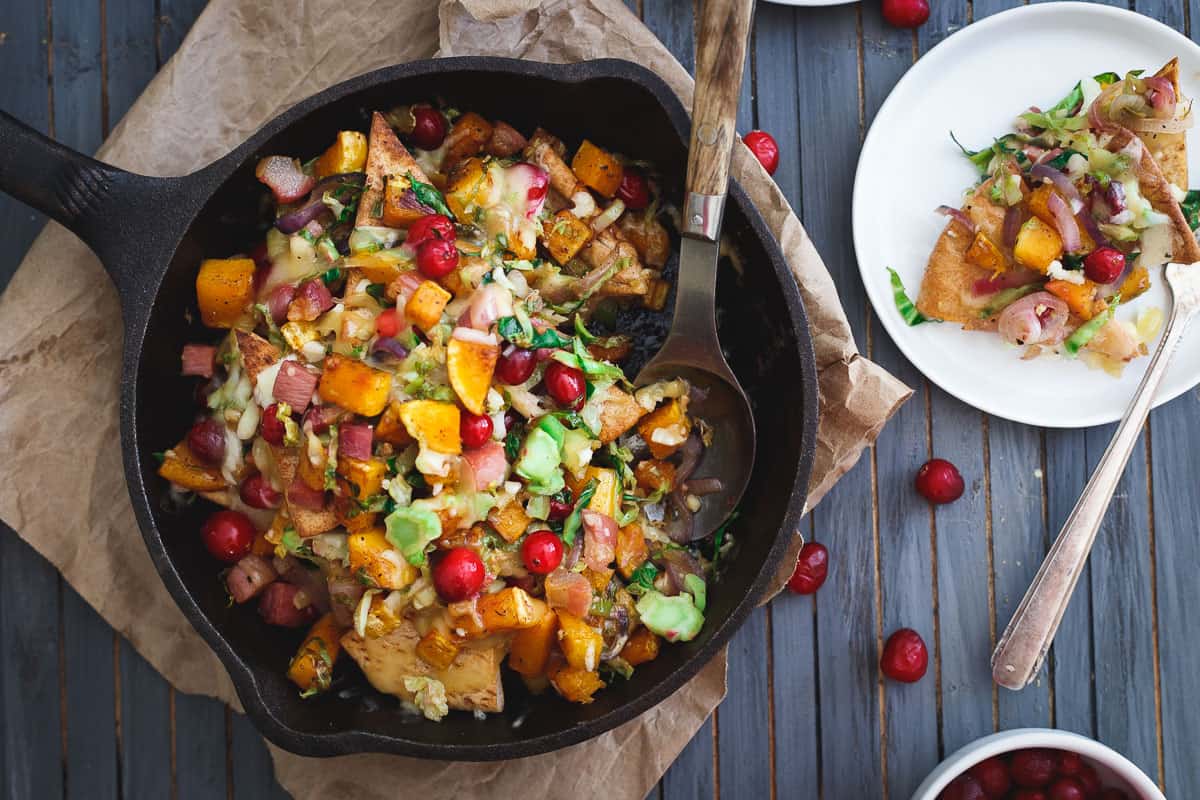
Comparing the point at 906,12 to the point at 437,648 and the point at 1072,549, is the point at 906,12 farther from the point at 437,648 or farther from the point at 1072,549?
the point at 437,648

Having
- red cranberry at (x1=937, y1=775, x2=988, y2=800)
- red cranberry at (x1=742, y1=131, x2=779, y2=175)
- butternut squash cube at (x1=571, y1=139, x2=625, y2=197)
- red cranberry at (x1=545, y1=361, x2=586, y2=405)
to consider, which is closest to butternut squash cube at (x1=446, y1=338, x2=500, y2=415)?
red cranberry at (x1=545, y1=361, x2=586, y2=405)

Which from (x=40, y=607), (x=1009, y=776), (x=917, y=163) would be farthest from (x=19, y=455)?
(x=1009, y=776)

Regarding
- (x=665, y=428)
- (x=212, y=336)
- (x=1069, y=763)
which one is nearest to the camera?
(x=665, y=428)

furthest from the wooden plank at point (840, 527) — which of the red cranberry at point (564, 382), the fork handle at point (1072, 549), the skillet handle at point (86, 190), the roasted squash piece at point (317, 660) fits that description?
the skillet handle at point (86, 190)

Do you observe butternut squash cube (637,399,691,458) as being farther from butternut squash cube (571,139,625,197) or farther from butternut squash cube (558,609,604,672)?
butternut squash cube (571,139,625,197)

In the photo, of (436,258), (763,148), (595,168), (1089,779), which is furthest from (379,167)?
(1089,779)

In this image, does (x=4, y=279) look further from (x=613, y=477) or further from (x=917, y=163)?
(x=917, y=163)

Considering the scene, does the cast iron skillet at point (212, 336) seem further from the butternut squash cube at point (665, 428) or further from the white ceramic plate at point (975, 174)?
the white ceramic plate at point (975, 174)
